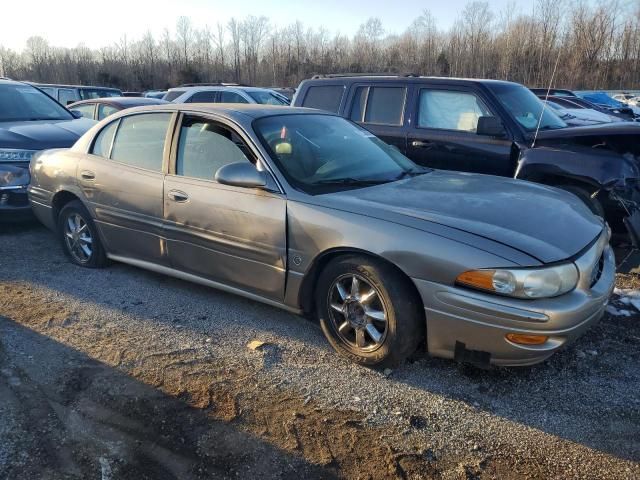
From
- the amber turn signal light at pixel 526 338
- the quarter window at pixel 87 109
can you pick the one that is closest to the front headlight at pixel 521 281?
the amber turn signal light at pixel 526 338

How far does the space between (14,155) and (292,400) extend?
5.06 m

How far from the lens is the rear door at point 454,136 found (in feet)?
19.4

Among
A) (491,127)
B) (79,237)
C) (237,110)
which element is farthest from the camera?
(491,127)

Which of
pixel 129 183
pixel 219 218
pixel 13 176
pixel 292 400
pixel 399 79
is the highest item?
pixel 399 79

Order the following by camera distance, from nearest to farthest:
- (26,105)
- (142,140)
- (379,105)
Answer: (142,140) → (379,105) → (26,105)

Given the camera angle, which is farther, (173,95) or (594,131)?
(173,95)

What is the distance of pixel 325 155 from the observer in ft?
13.1

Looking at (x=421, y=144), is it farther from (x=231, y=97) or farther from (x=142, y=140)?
(x=231, y=97)

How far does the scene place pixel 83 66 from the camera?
169 ft

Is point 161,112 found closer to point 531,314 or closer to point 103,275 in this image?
point 103,275

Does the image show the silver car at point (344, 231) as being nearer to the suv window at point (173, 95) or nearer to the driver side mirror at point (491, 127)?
the driver side mirror at point (491, 127)

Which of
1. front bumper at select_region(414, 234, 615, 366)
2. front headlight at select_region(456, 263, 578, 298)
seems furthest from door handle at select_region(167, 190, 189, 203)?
front headlight at select_region(456, 263, 578, 298)

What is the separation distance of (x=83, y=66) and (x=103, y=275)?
53.5m

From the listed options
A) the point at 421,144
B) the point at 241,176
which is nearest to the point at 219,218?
the point at 241,176
